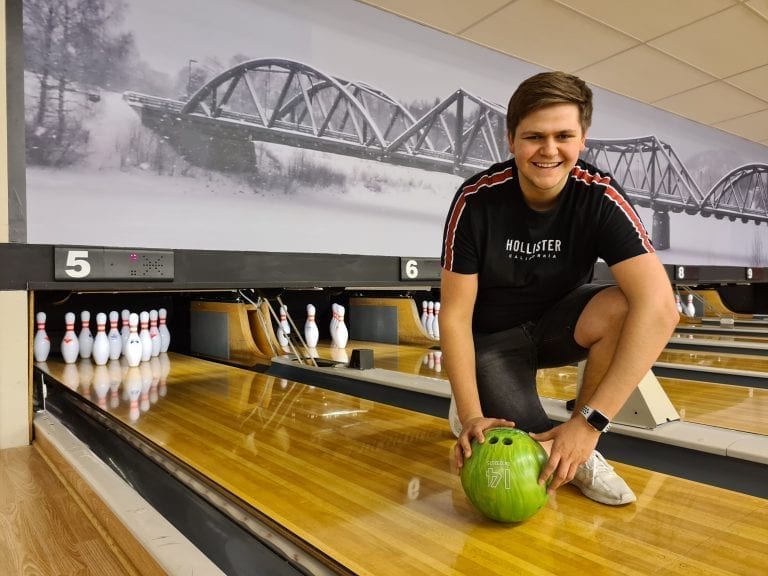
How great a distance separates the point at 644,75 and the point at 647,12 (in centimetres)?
113

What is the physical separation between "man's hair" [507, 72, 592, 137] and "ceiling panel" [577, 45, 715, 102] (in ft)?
11.8

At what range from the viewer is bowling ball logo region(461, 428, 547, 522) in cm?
110

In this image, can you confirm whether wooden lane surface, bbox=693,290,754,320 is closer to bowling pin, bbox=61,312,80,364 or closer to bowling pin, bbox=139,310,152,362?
bowling pin, bbox=139,310,152,362

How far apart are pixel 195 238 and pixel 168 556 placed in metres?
2.21

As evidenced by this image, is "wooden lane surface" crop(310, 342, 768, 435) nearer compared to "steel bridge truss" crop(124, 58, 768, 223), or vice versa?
"wooden lane surface" crop(310, 342, 768, 435)

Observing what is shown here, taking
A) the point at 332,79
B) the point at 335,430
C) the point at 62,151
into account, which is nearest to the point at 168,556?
the point at 335,430

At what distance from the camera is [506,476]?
1.10 metres

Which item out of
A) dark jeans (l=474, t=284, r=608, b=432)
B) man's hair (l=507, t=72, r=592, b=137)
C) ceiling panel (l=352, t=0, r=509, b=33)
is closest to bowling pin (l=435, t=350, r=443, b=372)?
dark jeans (l=474, t=284, r=608, b=432)

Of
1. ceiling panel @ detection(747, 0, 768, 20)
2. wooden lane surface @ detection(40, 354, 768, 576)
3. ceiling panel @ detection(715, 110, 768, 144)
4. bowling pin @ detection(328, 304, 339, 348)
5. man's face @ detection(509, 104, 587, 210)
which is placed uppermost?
ceiling panel @ detection(747, 0, 768, 20)

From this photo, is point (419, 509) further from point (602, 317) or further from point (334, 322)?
point (334, 322)

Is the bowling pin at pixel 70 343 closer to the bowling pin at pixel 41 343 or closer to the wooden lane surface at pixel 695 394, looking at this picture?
the bowling pin at pixel 41 343

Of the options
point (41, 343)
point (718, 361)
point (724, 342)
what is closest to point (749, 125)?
point (724, 342)

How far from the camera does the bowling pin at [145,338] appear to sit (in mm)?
3150

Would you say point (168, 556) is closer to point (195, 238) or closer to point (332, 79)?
point (195, 238)
